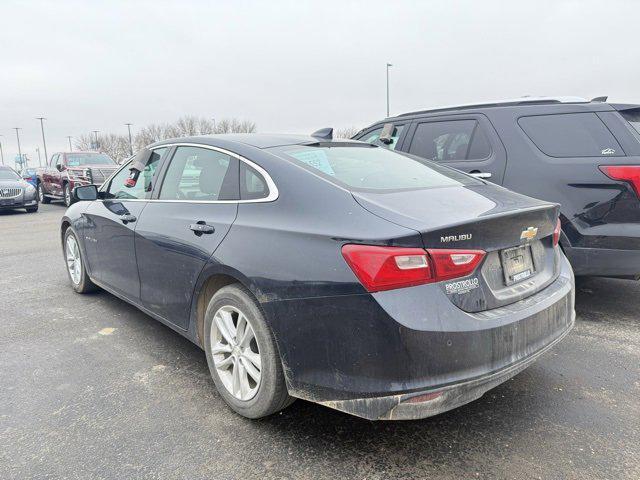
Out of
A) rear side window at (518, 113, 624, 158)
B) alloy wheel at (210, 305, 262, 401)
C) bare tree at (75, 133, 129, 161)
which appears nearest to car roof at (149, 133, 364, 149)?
alloy wheel at (210, 305, 262, 401)

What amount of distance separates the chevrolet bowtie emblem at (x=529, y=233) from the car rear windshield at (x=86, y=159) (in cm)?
1647

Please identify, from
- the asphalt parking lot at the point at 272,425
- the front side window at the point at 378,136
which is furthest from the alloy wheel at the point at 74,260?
the front side window at the point at 378,136

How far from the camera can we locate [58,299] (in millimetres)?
4988

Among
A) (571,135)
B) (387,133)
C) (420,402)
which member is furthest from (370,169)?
(387,133)

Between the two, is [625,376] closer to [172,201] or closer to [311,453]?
[311,453]

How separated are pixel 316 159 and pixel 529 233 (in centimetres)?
125

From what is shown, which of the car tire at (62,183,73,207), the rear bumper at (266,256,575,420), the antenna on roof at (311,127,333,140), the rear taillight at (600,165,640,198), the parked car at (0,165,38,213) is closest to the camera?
the rear bumper at (266,256,575,420)

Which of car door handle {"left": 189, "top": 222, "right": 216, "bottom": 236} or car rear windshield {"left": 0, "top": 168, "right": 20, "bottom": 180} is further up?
car rear windshield {"left": 0, "top": 168, "right": 20, "bottom": 180}

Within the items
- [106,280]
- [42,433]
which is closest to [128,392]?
[42,433]

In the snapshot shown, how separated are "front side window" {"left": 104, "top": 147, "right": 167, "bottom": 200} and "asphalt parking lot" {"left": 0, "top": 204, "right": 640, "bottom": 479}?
1.17 m

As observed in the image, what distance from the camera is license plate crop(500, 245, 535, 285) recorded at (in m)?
2.36

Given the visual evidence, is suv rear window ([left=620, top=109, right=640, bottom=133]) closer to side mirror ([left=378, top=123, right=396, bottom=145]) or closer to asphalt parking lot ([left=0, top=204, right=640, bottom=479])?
asphalt parking lot ([left=0, top=204, right=640, bottom=479])

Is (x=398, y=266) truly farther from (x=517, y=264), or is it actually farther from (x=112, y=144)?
(x=112, y=144)

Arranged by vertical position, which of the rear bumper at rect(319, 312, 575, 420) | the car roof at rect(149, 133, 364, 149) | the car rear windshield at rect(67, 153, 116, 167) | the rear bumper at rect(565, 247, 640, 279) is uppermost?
the car rear windshield at rect(67, 153, 116, 167)
